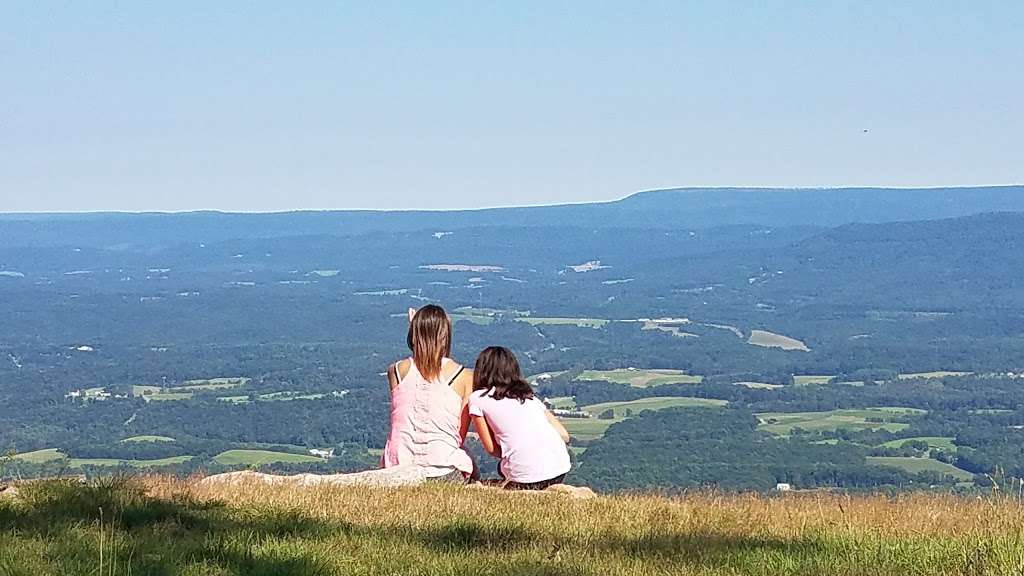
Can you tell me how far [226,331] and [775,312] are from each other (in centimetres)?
6931

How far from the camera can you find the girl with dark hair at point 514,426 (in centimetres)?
838

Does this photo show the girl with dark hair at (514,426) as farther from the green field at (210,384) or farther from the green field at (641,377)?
the green field at (210,384)

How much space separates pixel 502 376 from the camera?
8.65 meters

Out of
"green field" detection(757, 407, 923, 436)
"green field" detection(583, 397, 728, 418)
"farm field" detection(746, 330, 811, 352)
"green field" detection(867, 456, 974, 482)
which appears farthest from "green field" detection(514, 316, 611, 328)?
"green field" detection(867, 456, 974, 482)

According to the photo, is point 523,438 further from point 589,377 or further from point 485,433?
point 589,377

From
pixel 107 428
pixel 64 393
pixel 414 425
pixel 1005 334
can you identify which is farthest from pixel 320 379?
pixel 414 425

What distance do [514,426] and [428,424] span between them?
0.74 metres

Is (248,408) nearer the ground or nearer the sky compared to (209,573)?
nearer the ground

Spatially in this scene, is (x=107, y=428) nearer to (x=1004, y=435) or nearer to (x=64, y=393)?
(x=64, y=393)

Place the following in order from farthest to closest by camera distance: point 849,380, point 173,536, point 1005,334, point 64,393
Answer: point 1005,334
point 849,380
point 64,393
point 173,536

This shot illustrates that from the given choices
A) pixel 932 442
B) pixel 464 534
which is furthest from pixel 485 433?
pixel 932 442

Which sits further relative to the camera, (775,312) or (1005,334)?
(775,312)

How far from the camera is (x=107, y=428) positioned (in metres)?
71.7

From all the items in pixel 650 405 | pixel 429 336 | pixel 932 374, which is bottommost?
pixel 932 374
